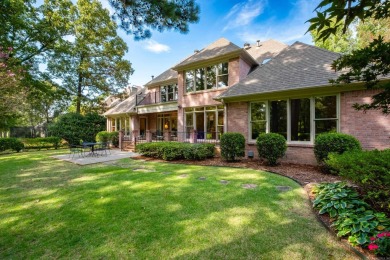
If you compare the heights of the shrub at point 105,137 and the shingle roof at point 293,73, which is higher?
the shingle roof at point 293,73

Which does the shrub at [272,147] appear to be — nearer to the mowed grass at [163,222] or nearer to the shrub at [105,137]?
the mowed grass at [163,222]

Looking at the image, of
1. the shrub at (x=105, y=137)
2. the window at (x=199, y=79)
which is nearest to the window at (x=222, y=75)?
the window at (x=199, y=79)

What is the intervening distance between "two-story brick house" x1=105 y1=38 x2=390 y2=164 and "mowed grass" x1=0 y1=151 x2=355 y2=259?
418cm

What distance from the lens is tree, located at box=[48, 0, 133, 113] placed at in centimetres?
2088

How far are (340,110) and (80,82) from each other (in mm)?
25054

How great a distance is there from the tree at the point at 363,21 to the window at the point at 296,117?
5.89 metres

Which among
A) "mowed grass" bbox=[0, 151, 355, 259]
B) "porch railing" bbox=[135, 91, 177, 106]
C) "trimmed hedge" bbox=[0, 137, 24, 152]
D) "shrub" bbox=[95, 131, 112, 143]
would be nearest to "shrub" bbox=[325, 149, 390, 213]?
"mowed grass" bbox=[0, 151, 355, 259]

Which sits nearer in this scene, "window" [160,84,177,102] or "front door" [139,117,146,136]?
"window" [160,84,177,102]

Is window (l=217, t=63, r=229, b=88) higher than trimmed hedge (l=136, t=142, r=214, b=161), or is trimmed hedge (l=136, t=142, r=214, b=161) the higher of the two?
window (l=217, t=63, r=229, b=88)

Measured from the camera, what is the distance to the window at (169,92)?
18.0 metres

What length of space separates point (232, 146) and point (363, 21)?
24.1 feet

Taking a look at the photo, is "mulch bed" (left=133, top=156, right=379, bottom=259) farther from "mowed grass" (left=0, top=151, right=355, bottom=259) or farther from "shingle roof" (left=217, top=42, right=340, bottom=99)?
"shingle roof" (left=217, top=42, right=340, bottom=99)

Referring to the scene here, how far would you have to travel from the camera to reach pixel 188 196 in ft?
16.1

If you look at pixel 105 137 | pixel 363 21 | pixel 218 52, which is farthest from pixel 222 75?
pixel 105 137
